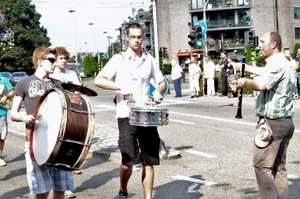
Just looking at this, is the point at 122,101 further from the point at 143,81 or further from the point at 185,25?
the point at 185,25

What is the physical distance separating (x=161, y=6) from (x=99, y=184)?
7842 cm

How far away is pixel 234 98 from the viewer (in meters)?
23.7

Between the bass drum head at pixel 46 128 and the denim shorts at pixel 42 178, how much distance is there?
0.18 metres

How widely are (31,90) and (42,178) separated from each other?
863mm

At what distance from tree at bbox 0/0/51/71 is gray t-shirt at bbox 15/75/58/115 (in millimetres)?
81534

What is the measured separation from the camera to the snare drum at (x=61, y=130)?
533 cm

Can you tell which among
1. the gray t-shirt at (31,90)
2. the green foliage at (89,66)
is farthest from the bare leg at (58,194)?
the green foliage at (89,66)

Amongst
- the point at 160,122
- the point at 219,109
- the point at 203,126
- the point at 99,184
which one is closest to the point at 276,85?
the point at 160,122

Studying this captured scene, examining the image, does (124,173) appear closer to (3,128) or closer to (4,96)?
(4,96)

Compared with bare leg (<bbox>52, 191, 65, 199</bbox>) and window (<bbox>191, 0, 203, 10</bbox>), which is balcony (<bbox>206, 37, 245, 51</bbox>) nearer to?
window (<bbox>191, 0, 203, 10</bbox>)

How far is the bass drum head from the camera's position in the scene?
5.38 meters

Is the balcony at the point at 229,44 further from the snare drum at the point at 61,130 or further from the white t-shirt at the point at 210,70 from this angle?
the snare drum at the point at 61,130

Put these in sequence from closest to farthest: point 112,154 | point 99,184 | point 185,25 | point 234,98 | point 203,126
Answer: point 99,184, point 112,154, point 203,126, point 234,98, point 185,25

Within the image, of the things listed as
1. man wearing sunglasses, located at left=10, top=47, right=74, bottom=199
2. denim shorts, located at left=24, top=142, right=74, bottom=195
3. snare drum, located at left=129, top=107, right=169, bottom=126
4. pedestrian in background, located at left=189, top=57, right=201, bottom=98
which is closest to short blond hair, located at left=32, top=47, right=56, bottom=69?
man wearing sunglasses, located at left=10, top=47, right=74, bottom=199
